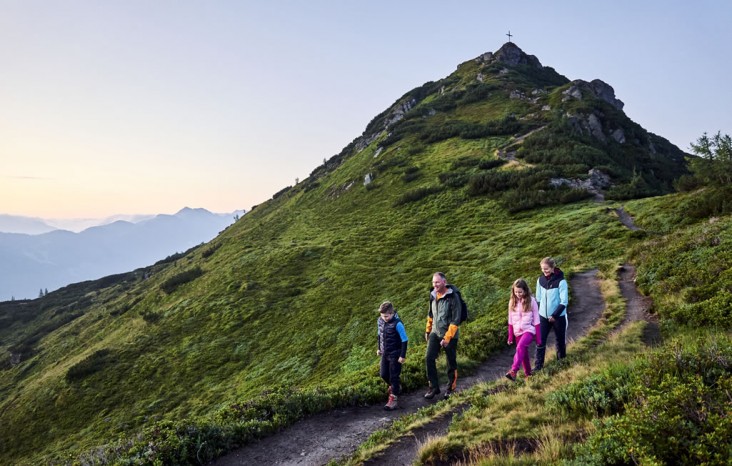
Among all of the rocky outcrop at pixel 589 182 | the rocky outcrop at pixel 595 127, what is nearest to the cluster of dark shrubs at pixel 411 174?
the rocky outcrop at pixel 589 182

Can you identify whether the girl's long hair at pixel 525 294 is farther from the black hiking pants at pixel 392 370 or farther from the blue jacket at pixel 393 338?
the black hiking pants at pixel 392 370

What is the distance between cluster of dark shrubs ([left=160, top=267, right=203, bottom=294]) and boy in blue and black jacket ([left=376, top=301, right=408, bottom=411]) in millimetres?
44606

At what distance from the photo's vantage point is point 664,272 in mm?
17250

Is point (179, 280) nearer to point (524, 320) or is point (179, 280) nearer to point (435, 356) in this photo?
point (435, 356)

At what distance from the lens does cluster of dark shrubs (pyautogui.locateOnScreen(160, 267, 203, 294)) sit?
A: 49091 mm

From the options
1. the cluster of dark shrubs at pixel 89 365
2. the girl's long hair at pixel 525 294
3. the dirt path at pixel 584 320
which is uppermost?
the girl's long hair at pixel 525 294

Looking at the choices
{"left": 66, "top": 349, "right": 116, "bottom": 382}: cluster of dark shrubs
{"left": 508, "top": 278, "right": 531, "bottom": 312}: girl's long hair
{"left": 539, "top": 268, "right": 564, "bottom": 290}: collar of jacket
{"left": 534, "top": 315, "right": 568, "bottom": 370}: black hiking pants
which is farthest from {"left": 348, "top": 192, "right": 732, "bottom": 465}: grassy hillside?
{"left": 66, "top": 349, "right": 116, "bottom": 382}: cluster of dark shrubs

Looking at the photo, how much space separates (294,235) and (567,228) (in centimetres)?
3571

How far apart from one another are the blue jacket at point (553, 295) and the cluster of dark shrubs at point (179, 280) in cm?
4751

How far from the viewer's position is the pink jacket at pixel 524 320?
10.5 metres

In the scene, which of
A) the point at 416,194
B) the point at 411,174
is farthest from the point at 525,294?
the point at 411,174

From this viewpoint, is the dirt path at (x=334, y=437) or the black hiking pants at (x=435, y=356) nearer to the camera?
the dirt path at (x=334, y=437)

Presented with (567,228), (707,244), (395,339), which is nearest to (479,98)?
(567,228)

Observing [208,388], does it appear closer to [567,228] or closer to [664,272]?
[664,272]
